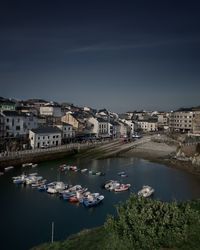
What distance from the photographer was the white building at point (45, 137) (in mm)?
52406

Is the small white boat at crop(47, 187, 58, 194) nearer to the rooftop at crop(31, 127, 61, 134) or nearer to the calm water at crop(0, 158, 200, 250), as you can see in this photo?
the calm water at crop(0, 158, 200, 250)

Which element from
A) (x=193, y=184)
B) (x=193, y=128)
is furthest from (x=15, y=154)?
(x=193, y=128)

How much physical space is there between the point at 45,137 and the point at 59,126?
7219mm

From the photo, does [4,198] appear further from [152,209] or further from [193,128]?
[193,128]

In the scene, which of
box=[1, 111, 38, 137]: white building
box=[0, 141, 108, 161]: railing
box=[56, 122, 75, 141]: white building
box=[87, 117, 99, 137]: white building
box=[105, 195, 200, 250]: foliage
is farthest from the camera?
box=[87, 117, 99, 137]: white building

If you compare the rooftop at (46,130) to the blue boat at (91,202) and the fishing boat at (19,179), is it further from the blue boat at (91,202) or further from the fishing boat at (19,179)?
the blue boat at (91,202)

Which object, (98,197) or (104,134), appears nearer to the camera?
(98,197)

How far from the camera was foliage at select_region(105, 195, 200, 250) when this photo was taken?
34.4ft

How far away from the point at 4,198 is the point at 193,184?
64.9ft

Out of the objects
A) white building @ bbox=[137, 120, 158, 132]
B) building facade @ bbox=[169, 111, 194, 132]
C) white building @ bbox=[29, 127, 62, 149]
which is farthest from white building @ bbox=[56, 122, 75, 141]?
white building @ bbox=[137, 120, 158, 132]

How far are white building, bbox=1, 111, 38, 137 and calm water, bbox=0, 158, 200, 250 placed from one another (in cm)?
933

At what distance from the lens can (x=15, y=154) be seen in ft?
146

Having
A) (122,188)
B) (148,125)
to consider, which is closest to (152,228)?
(122,188)

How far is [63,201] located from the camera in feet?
92.6
